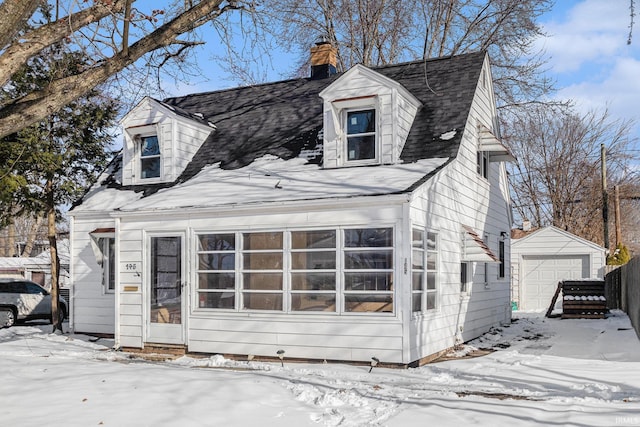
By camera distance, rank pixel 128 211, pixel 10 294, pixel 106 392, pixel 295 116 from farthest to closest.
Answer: pixel 10 294, pixel 295 116, pixel 128 211, pixel 106 392

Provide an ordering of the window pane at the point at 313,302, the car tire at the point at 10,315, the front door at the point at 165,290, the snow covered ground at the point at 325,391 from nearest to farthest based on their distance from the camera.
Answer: the snow covered ground at the point at 325,391
the window pane at the point at 313,302
the front door at the point at 165,290
the car tire at the point at 10,315

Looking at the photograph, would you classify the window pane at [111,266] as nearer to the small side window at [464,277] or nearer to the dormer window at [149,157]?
the dormer window at [149,157]

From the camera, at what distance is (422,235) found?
35.0 feet

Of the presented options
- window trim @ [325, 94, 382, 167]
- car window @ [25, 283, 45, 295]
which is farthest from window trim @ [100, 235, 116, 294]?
car window @ [25, 283, 45, 295]

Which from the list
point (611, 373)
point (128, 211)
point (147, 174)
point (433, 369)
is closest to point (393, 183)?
point (433, 369)

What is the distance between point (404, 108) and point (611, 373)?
243 inches

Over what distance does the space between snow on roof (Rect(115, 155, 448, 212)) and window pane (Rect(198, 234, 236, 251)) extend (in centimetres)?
62

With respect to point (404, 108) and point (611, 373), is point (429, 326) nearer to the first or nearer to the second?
point (611, 373)

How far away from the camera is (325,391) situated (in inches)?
302

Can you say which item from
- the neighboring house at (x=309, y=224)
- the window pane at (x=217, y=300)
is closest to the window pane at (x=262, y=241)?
the neighboring house at (x=309, y=224)

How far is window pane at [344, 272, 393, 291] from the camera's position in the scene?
33.2 ft

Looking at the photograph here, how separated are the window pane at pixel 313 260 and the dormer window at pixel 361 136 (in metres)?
2.70

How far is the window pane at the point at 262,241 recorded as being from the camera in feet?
36.0

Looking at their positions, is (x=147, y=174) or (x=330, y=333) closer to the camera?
(x=330, y=333)
